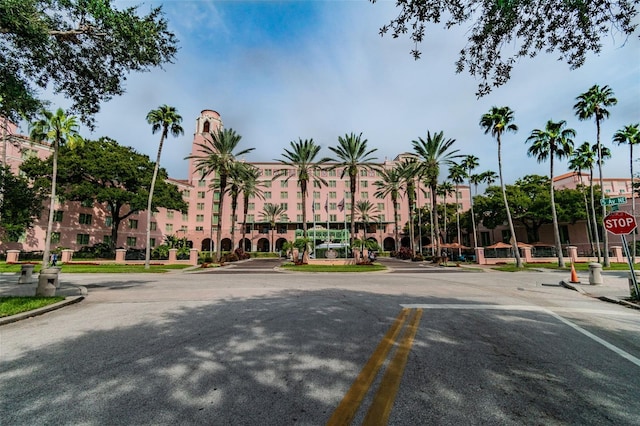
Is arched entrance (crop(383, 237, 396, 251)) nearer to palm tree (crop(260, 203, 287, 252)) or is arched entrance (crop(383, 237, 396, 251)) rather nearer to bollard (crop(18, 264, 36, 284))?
palm tree (crop(260, 203, 287, 252))

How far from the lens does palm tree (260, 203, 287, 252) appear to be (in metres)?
73.4

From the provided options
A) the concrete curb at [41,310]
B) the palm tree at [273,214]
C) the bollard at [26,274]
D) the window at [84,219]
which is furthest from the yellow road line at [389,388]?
the palm tree at [273,214]

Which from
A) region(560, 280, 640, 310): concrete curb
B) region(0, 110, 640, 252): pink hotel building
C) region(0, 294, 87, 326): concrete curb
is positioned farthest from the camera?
region(0, 110, 640, 252): pink hotel building

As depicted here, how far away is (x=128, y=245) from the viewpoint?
5628cm

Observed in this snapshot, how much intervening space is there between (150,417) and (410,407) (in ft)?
8.18

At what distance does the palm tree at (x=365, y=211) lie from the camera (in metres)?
75.6

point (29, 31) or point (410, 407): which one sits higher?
point (29, 31)

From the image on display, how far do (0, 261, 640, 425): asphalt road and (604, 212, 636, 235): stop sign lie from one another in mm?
3970

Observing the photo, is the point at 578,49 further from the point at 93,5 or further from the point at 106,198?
the point at 106,198

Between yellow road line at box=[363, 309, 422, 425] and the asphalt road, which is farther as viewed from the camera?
the asphalt road

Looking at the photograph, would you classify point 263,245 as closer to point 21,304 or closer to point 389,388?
point 21,304

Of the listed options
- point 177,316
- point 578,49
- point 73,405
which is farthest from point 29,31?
point 578,49

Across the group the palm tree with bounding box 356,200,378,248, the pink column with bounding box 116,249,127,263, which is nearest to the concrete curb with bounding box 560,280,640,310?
the pink column with bounding box 116,249,127,263

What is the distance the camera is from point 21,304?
905 cm
